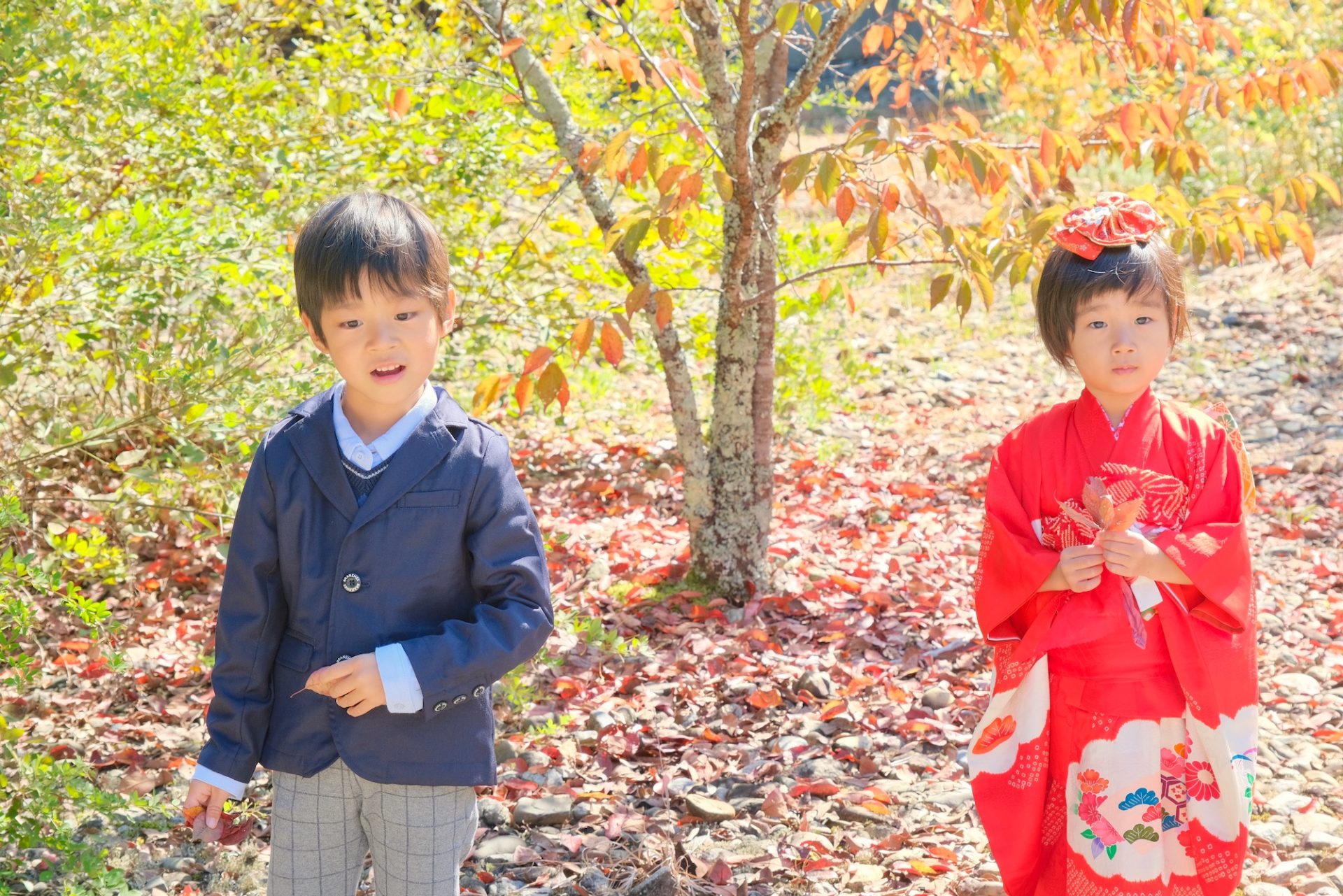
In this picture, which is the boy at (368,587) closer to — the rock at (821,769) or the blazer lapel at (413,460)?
the blazer lapel at (413,460)

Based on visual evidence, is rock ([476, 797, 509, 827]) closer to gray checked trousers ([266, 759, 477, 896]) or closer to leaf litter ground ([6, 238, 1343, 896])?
leaf litter ground ([6, 238, 1343, 896])

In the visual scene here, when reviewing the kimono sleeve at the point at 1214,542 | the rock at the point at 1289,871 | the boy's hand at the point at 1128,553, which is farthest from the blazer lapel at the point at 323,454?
the rock at the point at 1289,871

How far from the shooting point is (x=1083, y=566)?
2.00 m

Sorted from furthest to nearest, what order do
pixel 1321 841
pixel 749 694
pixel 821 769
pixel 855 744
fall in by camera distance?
pixel 749 694 → pixel 855 744 → pixel 821 769 → pixel 1321 841

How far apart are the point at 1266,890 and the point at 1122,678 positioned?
33.1 inches

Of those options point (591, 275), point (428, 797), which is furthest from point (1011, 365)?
point (428, 797)

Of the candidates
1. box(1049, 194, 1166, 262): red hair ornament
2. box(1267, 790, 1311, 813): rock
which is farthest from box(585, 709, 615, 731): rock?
box(1049, 194, 1166, 262): red hair ornament

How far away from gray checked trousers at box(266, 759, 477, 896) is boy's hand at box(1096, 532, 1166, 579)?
1.07m

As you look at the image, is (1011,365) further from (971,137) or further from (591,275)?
(971,137)

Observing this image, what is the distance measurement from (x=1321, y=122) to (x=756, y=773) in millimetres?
8412

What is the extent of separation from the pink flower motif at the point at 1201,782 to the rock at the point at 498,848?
140 cm

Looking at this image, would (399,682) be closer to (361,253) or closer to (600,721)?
(361,253)

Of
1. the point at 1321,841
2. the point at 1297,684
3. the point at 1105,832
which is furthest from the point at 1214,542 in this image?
the point at 1297,684

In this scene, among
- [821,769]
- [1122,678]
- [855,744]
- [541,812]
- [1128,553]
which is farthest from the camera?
[855,744]
